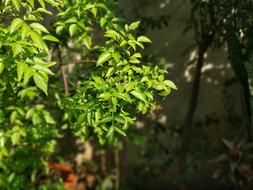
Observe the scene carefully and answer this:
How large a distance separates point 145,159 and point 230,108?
1123 millimetres

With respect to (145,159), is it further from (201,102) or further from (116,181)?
(201,102)

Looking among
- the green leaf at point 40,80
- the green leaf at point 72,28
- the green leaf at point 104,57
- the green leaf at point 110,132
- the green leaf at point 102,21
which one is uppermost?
the green leaf at point 102,21

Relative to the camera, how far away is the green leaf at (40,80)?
7.37ft

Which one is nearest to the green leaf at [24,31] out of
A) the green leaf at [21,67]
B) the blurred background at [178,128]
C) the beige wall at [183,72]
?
the green leaf at [21,67]

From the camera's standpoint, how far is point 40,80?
88.7 inches

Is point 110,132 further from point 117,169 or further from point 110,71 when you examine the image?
point 117,169

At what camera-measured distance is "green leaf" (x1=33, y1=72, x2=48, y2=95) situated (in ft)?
7.37

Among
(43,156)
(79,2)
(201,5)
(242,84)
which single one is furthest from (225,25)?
(43,156)

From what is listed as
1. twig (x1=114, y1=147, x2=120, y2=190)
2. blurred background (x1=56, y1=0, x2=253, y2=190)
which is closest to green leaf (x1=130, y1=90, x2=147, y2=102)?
blurred background (x1=56, y1=0, x2=253, y2=190)

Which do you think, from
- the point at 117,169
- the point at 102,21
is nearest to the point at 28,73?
the point at 102,21

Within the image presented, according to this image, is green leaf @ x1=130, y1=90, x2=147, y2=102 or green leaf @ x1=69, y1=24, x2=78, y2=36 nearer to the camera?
green leaf @ x1=130, y1=90, x2=147, y2=102

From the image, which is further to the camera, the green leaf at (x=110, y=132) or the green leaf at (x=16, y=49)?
the green leaf at (x=110, y=132)

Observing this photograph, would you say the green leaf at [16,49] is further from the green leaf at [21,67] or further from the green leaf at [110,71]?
the green leaf at [110,71]

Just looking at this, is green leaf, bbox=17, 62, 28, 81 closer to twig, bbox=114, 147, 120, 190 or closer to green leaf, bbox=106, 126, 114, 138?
green leaf, bbox=106, 126, 114, 138
